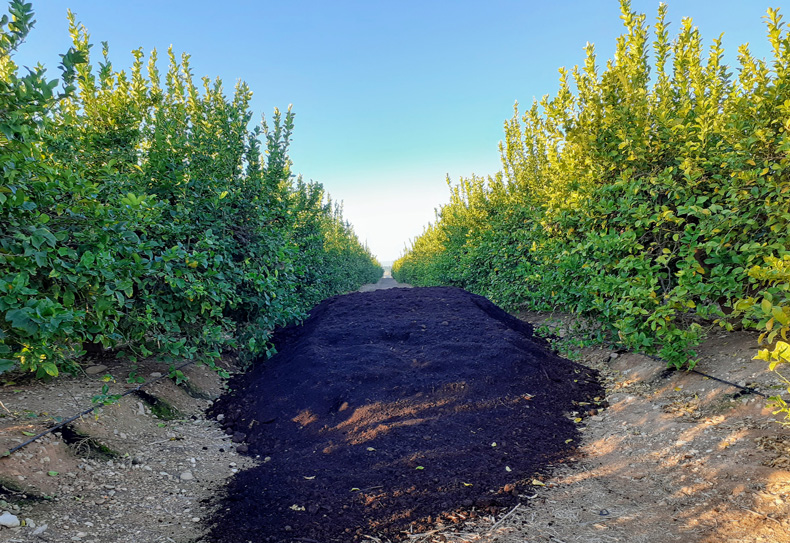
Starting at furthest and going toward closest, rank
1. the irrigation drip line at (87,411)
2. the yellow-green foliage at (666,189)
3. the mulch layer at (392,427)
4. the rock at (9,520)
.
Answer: the yellow-green foliage at (666,189), the irrigation drip line at (87,411), the mulch layer at (392,427), the rock at (9,520)

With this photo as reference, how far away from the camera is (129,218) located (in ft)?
11.4

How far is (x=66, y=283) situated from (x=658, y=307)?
5177 mm

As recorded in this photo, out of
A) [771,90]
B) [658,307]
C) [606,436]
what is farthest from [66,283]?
[771,90]

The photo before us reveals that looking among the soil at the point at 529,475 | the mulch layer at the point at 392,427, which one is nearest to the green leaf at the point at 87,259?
the soil at the point at 529,475

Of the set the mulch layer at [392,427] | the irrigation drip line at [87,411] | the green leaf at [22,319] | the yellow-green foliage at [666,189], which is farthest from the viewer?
the yellow-green foliage at [666,189]

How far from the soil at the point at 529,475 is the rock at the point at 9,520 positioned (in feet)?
0.17

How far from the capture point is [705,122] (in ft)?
13.6

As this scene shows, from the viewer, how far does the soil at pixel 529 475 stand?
7.75ft

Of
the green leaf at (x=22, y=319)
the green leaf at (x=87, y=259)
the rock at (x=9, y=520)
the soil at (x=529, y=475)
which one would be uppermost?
the green leaf at (x=87, y=259)

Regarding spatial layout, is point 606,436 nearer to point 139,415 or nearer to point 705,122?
point 705,122

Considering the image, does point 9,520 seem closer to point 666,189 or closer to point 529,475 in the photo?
point 529,475

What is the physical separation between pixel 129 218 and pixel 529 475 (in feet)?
13.1

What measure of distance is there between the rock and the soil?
0.05 metres

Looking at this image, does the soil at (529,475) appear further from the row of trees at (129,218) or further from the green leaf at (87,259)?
the green leaf at (87,259)
